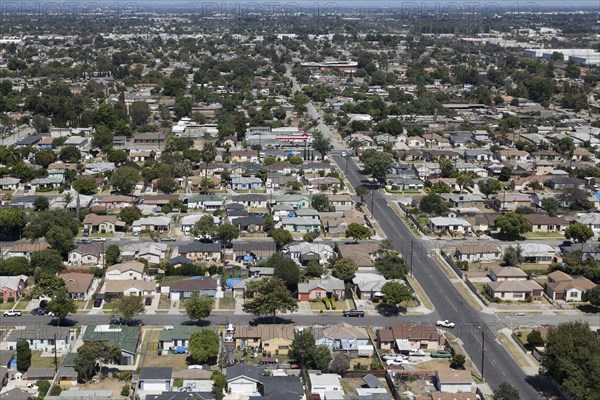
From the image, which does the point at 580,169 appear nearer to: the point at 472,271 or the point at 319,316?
the point at 472,271

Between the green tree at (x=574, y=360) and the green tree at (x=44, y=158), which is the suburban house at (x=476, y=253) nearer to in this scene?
the green tree at (x=574, y=360)

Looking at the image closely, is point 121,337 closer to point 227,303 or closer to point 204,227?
point 227,303

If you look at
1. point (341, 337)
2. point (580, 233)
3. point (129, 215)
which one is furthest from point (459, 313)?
point (129, 215)

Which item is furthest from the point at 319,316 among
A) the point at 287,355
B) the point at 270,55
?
the point at 270,55

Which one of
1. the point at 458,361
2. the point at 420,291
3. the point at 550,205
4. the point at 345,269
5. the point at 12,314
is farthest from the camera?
the point at 550,205

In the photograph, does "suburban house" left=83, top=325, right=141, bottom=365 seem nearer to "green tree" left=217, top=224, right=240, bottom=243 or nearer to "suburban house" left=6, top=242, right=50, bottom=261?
"suburban house" left=6, top=242, right=50, bottom=261

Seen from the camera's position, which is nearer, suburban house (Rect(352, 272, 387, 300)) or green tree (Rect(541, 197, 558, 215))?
suburban house (Rect(352, 272, 387, 300))

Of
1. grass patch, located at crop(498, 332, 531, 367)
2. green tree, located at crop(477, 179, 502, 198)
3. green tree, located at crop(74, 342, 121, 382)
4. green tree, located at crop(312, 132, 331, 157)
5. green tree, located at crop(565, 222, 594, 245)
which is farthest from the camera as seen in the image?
green tree, located at crop(312, 132, 331, 157)

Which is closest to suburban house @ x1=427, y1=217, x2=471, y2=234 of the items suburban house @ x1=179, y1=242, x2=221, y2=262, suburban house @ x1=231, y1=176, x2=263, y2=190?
suburban house @ x1=179, y1=242, x2=221, y2=262
